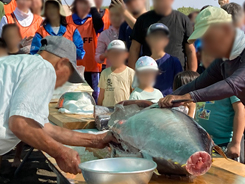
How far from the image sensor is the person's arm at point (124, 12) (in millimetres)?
3078

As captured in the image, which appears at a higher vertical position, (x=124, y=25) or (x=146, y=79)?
(x=124, y=25)

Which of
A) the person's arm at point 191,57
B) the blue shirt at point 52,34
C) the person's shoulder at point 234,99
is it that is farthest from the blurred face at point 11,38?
the person's shoulder at point 234,99

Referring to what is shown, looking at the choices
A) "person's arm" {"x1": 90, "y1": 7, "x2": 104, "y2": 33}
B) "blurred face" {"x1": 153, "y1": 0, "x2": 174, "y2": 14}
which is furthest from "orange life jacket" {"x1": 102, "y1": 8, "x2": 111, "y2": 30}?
"blurred face" {"x1": 153, "y1": 0, "x2": 174, "y2": 14}

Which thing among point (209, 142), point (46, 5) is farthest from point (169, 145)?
point (46, 5)

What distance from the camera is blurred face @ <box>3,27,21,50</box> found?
256cm

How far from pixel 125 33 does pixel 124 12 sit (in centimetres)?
40

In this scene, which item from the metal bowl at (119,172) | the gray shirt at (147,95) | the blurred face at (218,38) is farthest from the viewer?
the gray shirt at (147,95)

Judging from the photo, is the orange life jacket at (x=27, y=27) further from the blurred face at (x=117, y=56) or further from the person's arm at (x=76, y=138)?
the person's arm at (x=76, y=138)

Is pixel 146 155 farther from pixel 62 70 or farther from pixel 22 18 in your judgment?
pixel 22 18

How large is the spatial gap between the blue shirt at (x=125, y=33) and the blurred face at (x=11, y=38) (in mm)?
1217

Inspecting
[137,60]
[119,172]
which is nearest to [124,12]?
[137,60]

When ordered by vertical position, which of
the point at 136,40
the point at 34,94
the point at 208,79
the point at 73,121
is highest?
the point at 34,94

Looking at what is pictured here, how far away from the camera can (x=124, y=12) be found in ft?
10.8

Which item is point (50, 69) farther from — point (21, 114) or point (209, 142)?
point (209, 142)
